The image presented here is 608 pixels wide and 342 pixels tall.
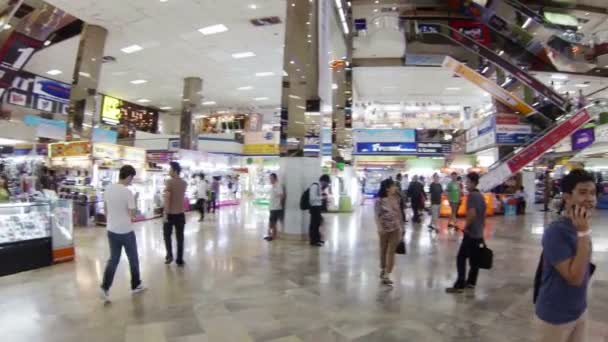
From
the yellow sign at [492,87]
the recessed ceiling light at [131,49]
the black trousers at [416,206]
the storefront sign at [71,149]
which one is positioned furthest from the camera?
the yellow sign at [492,87]

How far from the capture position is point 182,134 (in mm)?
16203

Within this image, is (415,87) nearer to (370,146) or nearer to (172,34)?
(370,146)

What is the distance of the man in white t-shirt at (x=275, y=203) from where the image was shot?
25.7 ft

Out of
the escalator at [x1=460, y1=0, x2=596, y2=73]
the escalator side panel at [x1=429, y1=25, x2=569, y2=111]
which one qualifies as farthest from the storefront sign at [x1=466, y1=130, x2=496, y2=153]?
the escalator at [x1=460, y1=0, x2=596, y2=73]

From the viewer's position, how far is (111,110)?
19.2m

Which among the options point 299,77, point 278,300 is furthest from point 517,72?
point 278,300

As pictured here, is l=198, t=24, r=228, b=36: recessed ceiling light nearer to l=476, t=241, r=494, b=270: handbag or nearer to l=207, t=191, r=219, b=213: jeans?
l=207, t=191, r=219, b=213: jeans

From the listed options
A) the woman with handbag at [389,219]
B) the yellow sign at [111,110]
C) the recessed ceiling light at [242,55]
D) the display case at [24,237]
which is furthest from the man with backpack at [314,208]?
the yellow sign at [111,110]

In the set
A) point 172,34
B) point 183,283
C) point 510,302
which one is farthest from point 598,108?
point 183,283

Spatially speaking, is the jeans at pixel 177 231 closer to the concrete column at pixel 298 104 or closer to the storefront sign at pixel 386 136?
the concrete column at pixel 298 104

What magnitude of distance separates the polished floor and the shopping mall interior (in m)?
0.03

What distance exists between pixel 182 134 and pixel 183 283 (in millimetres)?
12544

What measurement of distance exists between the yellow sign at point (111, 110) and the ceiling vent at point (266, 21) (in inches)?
471

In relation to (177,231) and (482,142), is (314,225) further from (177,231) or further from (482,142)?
(482,142)
